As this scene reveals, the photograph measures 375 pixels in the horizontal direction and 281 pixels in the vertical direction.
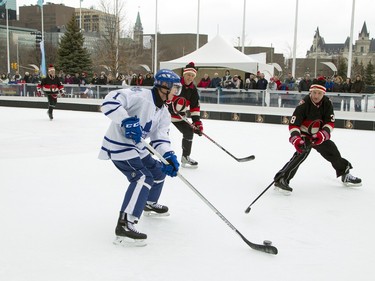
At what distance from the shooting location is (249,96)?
1248cm

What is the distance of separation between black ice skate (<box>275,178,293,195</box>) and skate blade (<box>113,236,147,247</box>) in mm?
2099

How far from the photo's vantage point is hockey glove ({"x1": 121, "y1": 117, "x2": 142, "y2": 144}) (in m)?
2.82

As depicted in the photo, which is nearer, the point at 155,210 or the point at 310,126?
the point at 155,210

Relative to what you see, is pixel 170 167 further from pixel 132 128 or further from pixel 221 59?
pixel 221 59

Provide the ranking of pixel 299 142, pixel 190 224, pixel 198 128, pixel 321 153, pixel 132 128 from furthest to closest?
pixel 198 128 < pixel 321 153 < pixel 299 142 < pixel 190 224 < pixel 132 128

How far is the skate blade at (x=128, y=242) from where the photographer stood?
2957 mm

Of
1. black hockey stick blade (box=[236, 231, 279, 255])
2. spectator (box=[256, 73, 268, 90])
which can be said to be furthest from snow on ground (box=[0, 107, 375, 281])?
spectator (box=[256, 73, 268, 90])

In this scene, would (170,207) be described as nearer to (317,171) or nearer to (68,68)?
(317,171)

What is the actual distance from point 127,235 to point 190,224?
0.69 m

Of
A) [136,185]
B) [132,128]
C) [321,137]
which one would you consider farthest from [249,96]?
[132,128]

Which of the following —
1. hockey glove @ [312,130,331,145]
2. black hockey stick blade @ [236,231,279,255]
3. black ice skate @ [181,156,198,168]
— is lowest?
black hockey stick blade @ [236,231,279,255]

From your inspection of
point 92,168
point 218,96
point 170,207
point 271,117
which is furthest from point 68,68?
point 170,207

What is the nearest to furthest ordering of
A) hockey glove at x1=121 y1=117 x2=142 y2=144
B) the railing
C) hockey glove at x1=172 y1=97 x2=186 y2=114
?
hockey glove at x1=121 y1=117 x2=142 y2=144 → hockey glove at x1=172 y1=97 x2=186 y2=114 → the railing

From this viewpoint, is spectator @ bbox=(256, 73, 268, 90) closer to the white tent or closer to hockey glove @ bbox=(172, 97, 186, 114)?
the white tent
